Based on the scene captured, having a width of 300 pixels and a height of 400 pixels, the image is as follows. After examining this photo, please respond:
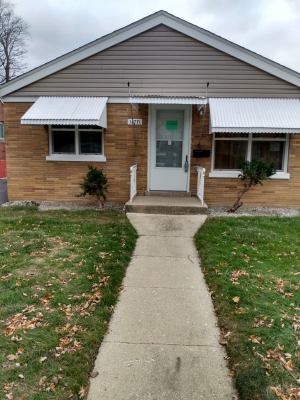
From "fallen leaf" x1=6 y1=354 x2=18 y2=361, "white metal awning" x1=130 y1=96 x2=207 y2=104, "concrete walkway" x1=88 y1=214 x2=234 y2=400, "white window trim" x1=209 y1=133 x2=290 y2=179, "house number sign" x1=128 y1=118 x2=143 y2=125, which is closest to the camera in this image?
"concrete walkway" x1=88 y1=214 x2=234 y2=400

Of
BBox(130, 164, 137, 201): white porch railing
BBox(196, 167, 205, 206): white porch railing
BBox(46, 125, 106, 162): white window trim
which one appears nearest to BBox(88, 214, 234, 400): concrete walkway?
BBox(196, 167, 205, 206): white porch railing

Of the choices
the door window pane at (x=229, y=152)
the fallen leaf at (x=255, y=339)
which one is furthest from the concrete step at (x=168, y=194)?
the fallen leaf at (x=255, y=339)

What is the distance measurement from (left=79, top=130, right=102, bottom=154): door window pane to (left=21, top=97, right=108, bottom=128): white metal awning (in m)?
0.56

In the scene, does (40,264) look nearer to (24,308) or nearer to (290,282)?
(24,308)

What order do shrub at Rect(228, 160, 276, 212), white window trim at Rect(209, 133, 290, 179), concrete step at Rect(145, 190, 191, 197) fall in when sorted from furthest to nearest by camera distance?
concrete step at Rect(145, 190, 191, 197) < white window trim at Rect(209, 133, 290, 179) < shrub at Rect(228, 160, 276, 212)

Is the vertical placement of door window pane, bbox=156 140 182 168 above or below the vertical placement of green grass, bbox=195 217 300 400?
above

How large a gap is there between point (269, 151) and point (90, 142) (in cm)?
489

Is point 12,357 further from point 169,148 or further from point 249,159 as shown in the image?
point 249,159

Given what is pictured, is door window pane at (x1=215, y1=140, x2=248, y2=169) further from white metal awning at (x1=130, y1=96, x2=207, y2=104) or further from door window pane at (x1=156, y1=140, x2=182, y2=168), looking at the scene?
white metal awning at (x1=130, y1=96, x2=207, y2=104)

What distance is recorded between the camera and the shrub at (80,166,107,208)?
927cm

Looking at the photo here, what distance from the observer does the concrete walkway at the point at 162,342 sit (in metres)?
2.90

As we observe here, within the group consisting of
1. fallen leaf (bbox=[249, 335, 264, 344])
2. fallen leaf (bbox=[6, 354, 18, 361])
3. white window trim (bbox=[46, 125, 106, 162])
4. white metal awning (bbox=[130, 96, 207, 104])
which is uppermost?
white metal awning (bbox=[130, 96, 207, 104])

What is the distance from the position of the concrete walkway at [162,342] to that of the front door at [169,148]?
14.8ft

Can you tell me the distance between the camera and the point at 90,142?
397 inches
